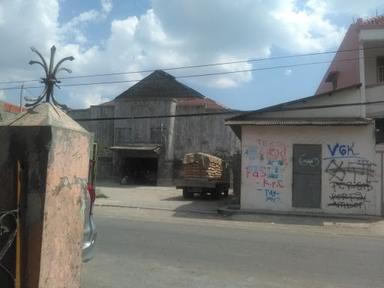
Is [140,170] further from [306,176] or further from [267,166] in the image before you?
[306,176]

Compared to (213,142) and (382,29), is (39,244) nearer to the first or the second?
(382,29)

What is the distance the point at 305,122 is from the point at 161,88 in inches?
1105

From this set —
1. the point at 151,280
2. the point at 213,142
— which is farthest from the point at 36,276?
the point at 213,142

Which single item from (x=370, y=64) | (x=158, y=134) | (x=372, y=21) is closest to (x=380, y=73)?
(x=370, y=64)

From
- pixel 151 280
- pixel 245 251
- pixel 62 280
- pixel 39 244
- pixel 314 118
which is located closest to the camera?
pixel 39 244

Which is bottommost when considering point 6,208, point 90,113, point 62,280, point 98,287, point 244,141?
point 98,287

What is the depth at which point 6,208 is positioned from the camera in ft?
12.4

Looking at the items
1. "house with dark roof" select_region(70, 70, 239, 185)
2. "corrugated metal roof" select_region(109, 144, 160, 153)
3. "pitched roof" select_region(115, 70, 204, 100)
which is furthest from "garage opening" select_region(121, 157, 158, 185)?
"pitched roof" select_region(115, 70, 204, 100)

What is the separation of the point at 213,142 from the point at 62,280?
35947mm

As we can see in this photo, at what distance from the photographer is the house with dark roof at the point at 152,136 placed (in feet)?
131

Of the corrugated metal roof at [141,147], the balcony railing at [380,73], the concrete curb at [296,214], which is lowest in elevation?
the concrete curb at [296,214]

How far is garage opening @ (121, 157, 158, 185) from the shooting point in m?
41.7

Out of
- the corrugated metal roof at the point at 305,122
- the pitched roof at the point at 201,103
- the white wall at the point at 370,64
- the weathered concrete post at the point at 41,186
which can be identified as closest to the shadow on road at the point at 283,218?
the corrugated metal roof at the point at 305,122

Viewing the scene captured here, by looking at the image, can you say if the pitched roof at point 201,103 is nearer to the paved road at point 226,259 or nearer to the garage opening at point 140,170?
the garage opening at point 140,170
